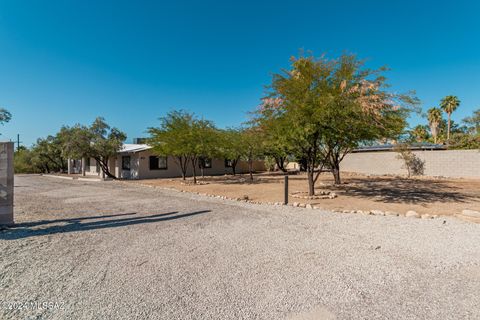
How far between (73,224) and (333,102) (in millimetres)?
8340

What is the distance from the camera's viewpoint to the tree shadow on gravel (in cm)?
538

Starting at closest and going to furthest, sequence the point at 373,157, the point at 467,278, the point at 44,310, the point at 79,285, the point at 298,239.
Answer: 1. the point at 44,310
2. the point at 79,285
3. the point at 467,278
4. the point at 298,239
5. the point at 373,157

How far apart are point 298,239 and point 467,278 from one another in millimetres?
2497

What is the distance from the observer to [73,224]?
6.13m

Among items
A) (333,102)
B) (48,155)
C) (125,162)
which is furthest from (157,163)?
(48,155)

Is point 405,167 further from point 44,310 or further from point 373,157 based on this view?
point 44,310

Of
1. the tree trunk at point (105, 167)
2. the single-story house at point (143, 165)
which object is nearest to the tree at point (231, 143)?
the single-story house at point (143, 165)

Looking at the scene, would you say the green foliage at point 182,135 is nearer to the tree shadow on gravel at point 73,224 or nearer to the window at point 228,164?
the tree shadow on gravel at point 73,224

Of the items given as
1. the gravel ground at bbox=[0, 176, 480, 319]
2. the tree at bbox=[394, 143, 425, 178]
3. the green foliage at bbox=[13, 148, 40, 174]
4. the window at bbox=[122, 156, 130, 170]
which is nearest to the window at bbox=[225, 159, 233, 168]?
the window at bbox=[122, 156, 130, 170]

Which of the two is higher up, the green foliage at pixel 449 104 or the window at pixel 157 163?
the green foliage at pixel 449 104

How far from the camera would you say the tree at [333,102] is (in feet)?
27.3

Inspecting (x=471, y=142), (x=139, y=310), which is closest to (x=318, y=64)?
(x=139, y=310)

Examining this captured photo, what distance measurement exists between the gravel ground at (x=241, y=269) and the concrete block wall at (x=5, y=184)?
447 mm

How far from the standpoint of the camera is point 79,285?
10.0 ft
